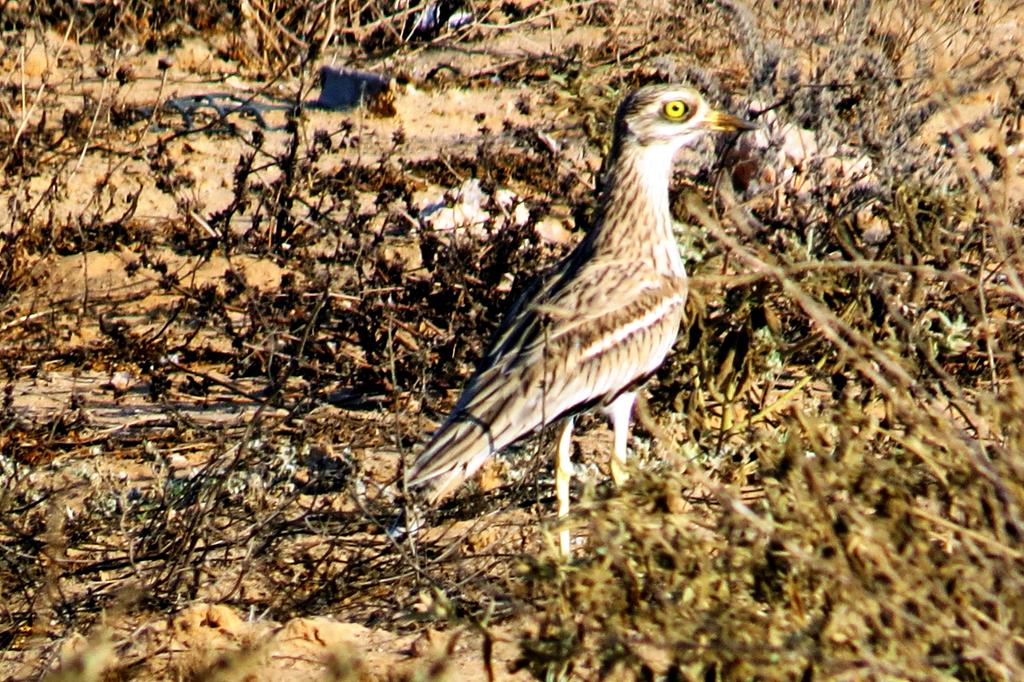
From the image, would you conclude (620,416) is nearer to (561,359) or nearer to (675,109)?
(561,359)

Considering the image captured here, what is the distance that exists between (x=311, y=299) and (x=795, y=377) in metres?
1.72

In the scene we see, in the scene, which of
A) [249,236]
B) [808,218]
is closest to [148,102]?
[249,236]

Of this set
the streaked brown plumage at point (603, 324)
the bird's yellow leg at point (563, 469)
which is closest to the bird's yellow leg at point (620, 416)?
the streaked brown plumage at point (603, 324)

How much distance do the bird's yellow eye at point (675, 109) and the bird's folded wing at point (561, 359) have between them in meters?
0.59

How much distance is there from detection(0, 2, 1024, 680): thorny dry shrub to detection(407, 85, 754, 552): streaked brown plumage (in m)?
0.21

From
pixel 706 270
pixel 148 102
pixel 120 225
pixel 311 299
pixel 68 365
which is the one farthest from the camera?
pixel 148 102

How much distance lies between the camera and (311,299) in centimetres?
617

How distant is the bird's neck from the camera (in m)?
5.34

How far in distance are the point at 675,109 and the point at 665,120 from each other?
0.16 ft

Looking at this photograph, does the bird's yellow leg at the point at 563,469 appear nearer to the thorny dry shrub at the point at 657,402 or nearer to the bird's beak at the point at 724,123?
the thorny dry shrub at the point at 657,402

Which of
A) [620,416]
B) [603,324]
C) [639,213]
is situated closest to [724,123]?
[639,213]

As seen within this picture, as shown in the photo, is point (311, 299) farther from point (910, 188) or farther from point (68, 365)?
point (910, 188)

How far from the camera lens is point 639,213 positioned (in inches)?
213

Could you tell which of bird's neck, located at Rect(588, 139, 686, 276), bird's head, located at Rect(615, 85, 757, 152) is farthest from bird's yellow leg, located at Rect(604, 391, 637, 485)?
bird's head, located at Rect(615, 85, 757, 152)
